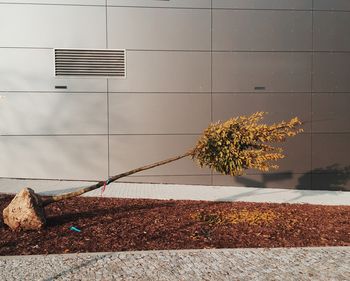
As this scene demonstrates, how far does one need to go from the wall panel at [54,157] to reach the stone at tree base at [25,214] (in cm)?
497

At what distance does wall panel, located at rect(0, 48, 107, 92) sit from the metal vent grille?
17 centimetres

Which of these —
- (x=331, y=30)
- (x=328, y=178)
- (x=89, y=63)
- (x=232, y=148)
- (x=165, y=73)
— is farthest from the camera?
(x=328, y=178)

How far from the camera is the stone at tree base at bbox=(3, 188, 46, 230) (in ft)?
18.2

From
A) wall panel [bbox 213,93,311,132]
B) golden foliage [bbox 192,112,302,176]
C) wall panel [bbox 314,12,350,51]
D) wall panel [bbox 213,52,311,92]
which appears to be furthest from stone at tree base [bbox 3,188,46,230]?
wall panel [bbox 314,12,350,51]

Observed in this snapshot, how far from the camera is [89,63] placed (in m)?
10.4

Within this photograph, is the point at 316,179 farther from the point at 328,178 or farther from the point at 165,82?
the point at 165,82

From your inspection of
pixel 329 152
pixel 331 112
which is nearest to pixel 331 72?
pixel 331 112

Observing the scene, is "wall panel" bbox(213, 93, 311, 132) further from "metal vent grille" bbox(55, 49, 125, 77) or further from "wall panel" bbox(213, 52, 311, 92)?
"metal vent grille" bbox(55, 49, 125, 77)

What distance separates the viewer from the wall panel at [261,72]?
10.7 meters

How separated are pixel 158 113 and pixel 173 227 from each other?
17.0 ft

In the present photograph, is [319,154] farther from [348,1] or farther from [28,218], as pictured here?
[28,218]

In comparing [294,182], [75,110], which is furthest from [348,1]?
[75,110]

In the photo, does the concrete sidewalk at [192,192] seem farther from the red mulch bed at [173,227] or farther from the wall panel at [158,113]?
the wall panel at [158,113]

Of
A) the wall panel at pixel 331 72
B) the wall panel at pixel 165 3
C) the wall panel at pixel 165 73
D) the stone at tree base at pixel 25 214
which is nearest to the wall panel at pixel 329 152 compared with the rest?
the wall panel at pixel 331 72
